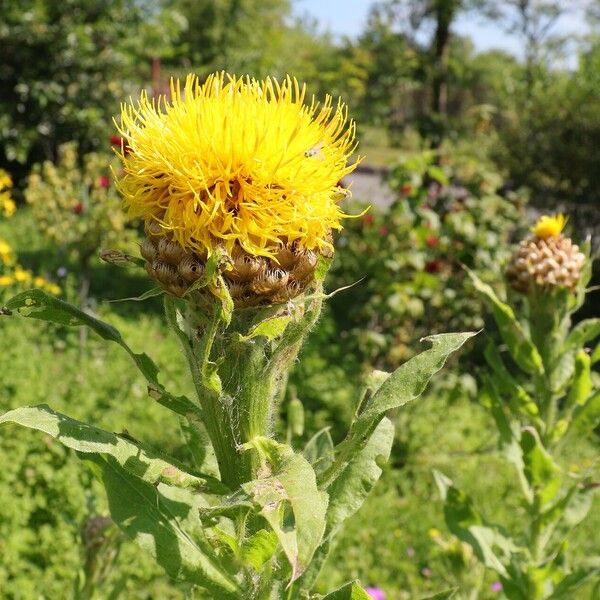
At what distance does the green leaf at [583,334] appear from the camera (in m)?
2.45

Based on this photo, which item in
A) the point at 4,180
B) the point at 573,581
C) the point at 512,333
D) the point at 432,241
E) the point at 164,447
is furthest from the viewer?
the point at 4,180

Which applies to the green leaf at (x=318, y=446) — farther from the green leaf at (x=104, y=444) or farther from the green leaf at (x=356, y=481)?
the green leaf at (x=104, y=444)

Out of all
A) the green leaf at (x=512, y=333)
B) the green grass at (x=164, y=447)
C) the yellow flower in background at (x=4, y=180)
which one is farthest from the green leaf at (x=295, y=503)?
the yellow flower in background at (x=4, y=180)

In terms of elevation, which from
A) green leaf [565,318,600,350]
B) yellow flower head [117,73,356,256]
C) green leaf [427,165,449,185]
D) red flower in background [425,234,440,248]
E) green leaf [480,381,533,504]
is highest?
yellow flower head [117,73,356,256]

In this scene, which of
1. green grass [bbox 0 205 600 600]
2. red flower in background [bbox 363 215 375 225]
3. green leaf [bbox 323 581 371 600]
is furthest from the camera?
red flower in background [bbox 363 215 375 225]

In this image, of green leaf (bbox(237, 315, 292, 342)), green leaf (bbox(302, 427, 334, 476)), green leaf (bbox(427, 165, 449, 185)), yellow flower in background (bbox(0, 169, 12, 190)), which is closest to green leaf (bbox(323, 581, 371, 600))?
green leaf (bbox(302, 427, 334, 476))

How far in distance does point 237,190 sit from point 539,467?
1.65 meters

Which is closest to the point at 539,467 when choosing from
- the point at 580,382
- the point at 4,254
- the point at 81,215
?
the point at 580,382

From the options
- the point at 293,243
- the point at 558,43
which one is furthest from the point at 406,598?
the point at 558,43

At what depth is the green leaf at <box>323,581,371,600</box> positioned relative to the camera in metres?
1.40

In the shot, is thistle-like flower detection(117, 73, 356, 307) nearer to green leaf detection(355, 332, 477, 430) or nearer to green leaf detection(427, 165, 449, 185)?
green leaf detection(355, 332, 477, 430)

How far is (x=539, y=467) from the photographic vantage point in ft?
7.93

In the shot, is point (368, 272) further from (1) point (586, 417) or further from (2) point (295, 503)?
(2) point (295, 503)

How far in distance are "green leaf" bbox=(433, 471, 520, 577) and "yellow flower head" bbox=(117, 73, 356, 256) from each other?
1616mm
